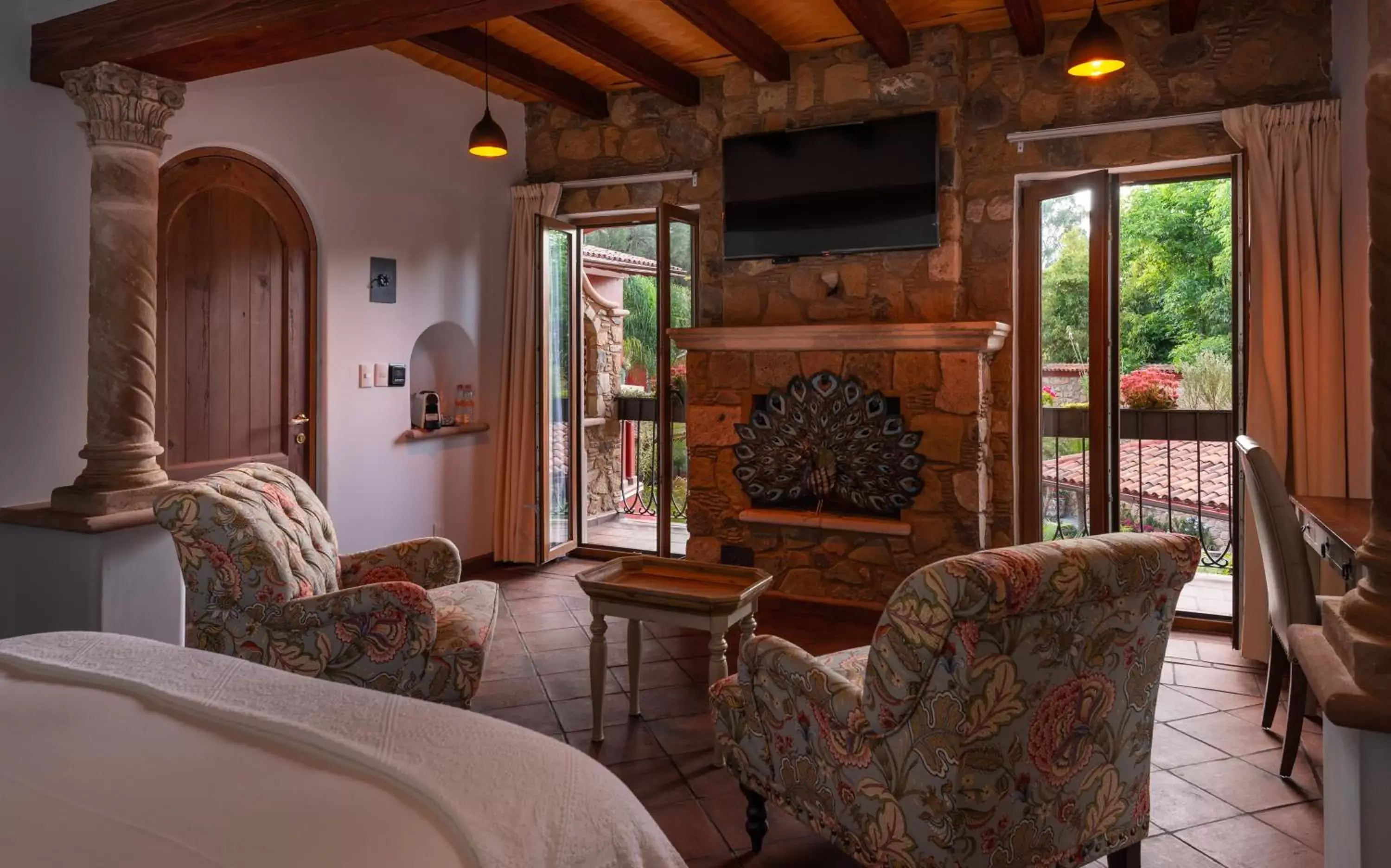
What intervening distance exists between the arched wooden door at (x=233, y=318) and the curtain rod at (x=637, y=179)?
1678 mm

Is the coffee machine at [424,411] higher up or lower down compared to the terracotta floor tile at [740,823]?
higher up

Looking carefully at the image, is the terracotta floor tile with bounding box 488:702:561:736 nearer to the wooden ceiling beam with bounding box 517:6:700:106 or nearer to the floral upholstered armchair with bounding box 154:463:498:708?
the floral upholstered armchair with bounding box 154:463:498:708

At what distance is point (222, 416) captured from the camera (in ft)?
13.3

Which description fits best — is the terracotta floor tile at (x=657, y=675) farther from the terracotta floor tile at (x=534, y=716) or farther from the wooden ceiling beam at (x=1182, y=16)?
the wooden ceiling beam at (x=1182, y=16)

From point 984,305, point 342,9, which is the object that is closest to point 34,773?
point 342,9

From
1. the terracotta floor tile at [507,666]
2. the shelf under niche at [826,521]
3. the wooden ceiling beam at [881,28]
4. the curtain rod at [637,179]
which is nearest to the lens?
the terracotta floor tile at [507,666]

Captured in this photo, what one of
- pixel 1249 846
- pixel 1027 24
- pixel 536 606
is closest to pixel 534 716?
pixel 536 606

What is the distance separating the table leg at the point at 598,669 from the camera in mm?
2869

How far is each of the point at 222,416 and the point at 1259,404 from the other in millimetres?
4521

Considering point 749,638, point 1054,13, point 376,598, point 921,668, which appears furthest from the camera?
point 1054,13

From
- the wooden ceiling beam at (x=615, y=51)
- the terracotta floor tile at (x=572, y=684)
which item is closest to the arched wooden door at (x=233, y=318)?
the wooden ceiling beam at (x=615, y=51)

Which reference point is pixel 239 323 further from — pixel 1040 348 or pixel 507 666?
pixel 1040 348

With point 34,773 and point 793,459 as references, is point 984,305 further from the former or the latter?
point 34,773

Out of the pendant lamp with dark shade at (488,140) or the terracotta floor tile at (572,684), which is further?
the pendant lamp with dark shade at (488,140)
